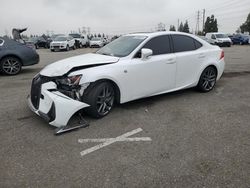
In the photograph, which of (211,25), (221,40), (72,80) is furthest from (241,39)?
(211,25)

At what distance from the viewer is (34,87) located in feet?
14.1

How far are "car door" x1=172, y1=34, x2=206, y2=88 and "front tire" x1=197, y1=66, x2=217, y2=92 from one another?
0.87 ft

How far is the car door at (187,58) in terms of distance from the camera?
5.34 metres

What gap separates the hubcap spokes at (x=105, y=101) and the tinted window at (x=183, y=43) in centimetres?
194

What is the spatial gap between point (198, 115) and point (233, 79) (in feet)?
12.8

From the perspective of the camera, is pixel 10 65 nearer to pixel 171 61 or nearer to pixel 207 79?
pixel 171 61

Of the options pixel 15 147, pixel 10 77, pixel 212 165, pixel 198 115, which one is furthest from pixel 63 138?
pixel 10 77

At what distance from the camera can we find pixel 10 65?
29.1 ft

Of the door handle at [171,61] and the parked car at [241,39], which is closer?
the door handle at [171,61]

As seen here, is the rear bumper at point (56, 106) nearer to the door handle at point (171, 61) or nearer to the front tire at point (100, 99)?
the front tire at point (100, 99)

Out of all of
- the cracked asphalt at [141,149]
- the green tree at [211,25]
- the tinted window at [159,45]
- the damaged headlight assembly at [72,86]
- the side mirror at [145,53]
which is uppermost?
the green tree at [211,25]

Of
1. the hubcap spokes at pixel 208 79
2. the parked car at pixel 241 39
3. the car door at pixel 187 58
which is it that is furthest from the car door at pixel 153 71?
the parked car at pixel 241 39

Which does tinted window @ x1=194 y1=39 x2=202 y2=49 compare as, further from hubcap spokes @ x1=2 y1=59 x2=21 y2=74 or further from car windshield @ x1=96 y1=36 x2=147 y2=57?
hubcap spokes @ x1=2 y1=59 x2=21 y2=74

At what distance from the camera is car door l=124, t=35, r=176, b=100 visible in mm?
4609
